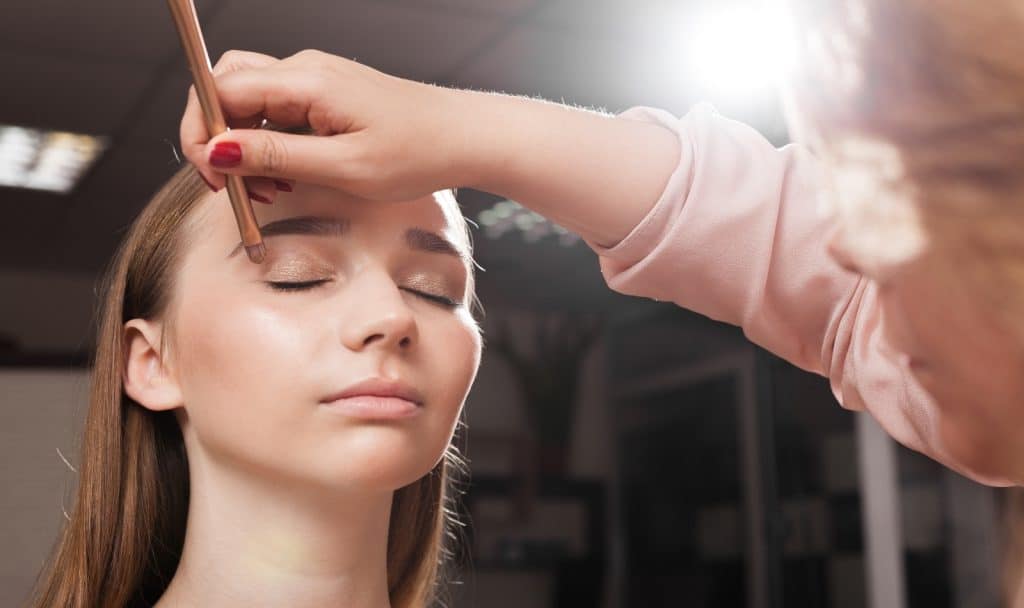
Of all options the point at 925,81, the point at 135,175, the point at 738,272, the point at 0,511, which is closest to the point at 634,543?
the point at 135,175

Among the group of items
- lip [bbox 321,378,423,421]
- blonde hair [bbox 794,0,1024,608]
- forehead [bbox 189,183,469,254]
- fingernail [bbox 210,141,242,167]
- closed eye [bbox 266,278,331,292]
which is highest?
forehead [bbox 189,183,469,254]

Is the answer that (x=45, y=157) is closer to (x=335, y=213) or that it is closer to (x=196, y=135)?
(x=335, y=213)

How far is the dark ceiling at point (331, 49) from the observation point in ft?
9.65

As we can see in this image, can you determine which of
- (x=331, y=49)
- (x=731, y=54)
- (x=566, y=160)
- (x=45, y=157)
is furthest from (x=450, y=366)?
(x=45, y=157)

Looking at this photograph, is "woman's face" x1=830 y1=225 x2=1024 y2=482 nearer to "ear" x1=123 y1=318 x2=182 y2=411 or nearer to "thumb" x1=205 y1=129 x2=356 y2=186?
"thumb" x1=205 y1=129 x2=356 y2=186

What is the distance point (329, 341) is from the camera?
89 cm

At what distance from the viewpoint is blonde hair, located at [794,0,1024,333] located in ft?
0.73

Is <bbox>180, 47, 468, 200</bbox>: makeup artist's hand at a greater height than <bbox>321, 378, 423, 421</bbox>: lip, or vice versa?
<bbox>180, 47, 468, 200</bbox>: makeup artist's hand

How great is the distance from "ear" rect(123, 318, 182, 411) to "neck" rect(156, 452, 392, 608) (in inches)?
3.8

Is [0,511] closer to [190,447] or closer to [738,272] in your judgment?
[190,447]

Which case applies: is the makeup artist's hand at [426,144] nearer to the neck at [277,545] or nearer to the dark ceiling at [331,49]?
the neck at [277,545]

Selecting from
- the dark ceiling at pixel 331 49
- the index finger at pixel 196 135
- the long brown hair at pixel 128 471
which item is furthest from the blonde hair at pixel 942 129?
the dark ceiling at pixel 331 49

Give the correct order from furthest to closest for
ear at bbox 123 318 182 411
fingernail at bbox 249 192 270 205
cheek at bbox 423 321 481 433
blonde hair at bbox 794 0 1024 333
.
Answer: ear at bbox 123 318 182 411 → cheek at bbox 423 321 481 433 → fingernail at bbox 249 192 270 205 → blonde hair at bbox 794 0 1024 333

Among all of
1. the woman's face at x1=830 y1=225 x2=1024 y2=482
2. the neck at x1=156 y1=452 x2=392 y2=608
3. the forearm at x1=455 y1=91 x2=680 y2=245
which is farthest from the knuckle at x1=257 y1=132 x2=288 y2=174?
the woman's face at x1=830 y1=225 x2=1024 y2=482
